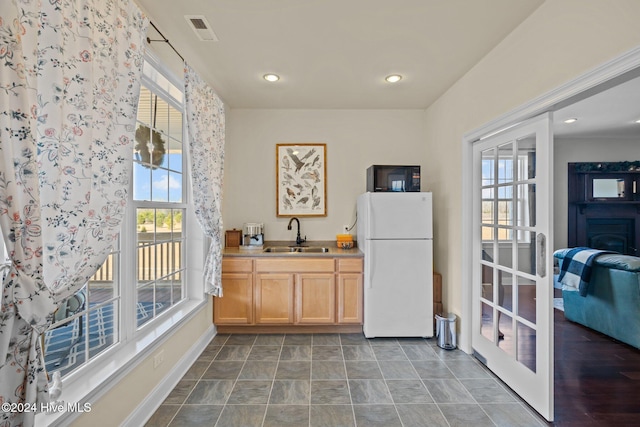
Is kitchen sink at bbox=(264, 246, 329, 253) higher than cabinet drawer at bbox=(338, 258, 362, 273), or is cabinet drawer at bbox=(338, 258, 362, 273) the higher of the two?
kitchen sink at bbox=(264, 246, 329, 253)

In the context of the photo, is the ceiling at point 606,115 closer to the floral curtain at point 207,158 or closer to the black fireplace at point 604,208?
the black fireplace at point 604,208

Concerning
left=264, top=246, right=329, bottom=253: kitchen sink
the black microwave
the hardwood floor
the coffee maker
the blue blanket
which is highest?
the black microwave

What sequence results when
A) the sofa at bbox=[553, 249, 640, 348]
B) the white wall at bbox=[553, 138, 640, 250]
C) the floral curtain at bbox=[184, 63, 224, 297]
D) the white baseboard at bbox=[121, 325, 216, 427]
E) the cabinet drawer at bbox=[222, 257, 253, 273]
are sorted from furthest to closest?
the white wall at bbox=[553, 138, 640, 250], the cabinet drawer at bbox=[222, 257, 253, 273], the sofa at bbox=[553, 249, 640, 348], the floral curtain at bbox=[184, 63, 224, 297], the white baseboard at bbox=[121, 325, 216, 427]

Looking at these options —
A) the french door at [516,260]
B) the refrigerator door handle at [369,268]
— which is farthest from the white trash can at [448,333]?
the refrigerator door handle at [369,268]

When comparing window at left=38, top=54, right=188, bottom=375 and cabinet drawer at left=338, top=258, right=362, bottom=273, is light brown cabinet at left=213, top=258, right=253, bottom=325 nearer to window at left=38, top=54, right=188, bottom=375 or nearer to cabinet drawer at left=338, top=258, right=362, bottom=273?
window at left=38, top=54, right=188, bottom=375

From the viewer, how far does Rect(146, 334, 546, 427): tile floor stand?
2053mm

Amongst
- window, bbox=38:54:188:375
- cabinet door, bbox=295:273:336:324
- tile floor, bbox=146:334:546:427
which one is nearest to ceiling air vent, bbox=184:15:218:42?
window, bbox=38:54:188:375

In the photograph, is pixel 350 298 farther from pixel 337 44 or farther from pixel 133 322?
pixel 337 44

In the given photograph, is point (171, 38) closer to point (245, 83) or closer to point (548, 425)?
point (245, 83)

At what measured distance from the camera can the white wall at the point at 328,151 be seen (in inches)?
158

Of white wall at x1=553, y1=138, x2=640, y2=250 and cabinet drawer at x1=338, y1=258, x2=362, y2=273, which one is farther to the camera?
white wall at x1=553, y1=138, x2=640, y2=250

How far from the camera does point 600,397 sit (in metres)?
2.25

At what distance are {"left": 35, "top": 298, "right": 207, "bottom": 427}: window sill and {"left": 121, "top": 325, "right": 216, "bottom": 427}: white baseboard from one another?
29 centimetres

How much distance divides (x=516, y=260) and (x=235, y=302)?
271 cm
